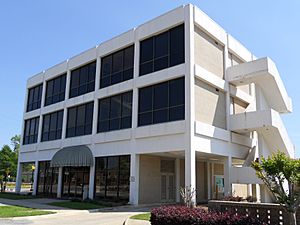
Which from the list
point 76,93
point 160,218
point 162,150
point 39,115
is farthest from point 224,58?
point 39,115

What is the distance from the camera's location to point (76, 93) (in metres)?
32.7

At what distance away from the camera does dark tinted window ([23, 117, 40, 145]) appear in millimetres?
38250

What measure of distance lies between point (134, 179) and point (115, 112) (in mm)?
6156

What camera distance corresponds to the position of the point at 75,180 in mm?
30797

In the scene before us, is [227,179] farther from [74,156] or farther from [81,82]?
[81,82]

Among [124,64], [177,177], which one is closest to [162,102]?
[124,64]

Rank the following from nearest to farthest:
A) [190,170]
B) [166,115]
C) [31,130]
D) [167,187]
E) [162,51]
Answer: [190,170] → [166,115] → [162,51] → [167,187] → [31,130]

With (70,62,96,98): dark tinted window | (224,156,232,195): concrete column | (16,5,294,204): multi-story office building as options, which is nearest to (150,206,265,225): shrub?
(16,5,294,204): multi-story office building

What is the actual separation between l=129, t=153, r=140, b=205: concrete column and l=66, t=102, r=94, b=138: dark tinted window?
6703mm

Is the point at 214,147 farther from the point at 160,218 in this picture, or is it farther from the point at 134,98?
the point at 160,218

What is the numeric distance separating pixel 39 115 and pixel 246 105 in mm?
23090

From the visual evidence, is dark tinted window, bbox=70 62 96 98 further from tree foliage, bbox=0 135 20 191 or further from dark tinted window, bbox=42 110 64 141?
tree foliage, bbox=0 135 20 191

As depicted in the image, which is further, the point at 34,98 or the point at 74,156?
the point at 34,98

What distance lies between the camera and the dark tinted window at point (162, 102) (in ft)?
74.6
